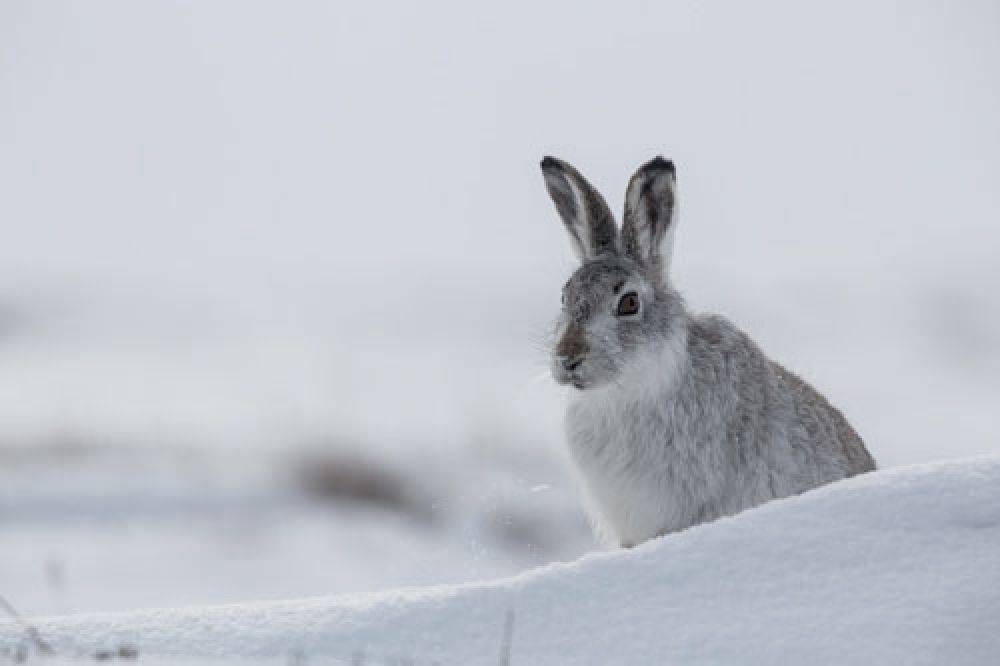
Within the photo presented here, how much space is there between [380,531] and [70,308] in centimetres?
1698

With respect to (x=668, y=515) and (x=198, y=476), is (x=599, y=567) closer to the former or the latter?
(x=668, y=515)

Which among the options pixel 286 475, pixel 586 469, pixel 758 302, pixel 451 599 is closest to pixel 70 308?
pixel 758 302

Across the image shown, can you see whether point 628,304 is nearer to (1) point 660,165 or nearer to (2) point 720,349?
(2) point 720,349

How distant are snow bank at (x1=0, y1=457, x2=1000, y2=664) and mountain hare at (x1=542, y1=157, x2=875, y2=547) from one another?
1.49m

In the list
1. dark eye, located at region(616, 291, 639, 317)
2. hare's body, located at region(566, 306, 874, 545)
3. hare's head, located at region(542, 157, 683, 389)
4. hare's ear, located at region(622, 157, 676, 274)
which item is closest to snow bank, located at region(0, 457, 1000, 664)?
hare's body, located at region(566, 306, 874, 545)

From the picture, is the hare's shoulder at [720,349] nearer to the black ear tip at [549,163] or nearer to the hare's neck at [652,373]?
the hare's neck at [652,373]

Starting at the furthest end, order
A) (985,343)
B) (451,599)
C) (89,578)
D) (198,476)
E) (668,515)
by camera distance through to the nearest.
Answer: (985,343) < (198,476) < (89,578) < (668,515) < (451,599)

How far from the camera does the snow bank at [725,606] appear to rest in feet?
10.7

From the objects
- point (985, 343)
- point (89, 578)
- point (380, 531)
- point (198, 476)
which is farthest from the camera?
point (985, 343)

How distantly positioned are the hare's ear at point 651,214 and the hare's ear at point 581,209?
0.07m

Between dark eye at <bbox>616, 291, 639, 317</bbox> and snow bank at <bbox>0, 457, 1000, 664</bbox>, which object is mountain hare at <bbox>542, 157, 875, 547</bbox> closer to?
dark eye at <bbox>616, 291, 639, 317</bbox>

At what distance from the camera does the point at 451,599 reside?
3.60 metres

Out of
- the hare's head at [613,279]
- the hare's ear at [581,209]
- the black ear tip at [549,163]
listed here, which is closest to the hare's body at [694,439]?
the hare's head at [613,279]

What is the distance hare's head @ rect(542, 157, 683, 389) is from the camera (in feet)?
17.7
